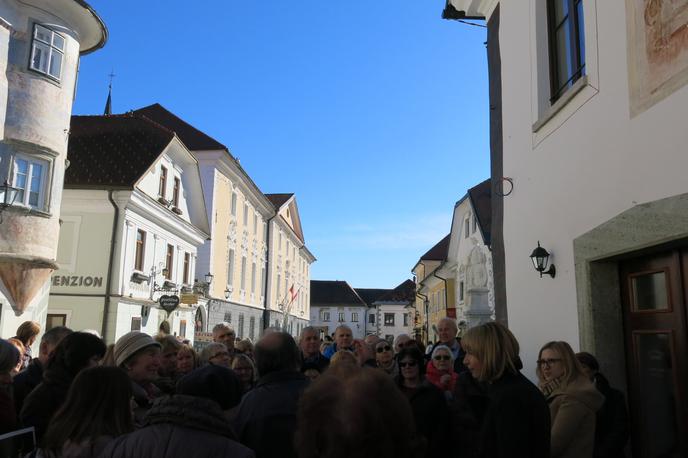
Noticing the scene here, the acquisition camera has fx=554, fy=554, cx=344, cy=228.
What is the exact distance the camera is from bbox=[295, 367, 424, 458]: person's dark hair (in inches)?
57.1

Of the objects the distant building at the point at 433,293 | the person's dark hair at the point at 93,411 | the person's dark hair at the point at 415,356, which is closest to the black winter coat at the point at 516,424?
the person's dark hair at the point at 415,356

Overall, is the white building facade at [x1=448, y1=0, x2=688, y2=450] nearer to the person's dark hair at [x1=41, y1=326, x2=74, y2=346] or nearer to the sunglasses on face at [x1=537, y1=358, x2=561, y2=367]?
the sunglasses on face at [x1=537, y1=358, x2=561, y2=367]

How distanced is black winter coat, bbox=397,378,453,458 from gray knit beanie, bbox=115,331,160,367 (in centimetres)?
187

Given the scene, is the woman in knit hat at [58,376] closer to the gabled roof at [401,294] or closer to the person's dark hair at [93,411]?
the person's dark hair at [93,411]

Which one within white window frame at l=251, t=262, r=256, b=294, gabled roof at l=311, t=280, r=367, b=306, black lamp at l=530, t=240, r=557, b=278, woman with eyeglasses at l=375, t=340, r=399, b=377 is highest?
gabled roof at l=311, t=280, r=367, b=306

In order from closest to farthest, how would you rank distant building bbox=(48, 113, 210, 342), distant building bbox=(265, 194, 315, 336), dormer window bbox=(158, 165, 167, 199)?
1. distant building bbox=(48, 113, 210, 342)
2. dormer window bbox=(158, 165, 167, 199)
3. distant building bbox=(265, 194, 315, 336)

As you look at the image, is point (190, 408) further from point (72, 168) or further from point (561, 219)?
point (72, 168)

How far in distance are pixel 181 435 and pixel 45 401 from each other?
4.55ft

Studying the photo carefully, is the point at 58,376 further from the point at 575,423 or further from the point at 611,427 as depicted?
the point at 611,427

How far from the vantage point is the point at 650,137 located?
4332 millimetres

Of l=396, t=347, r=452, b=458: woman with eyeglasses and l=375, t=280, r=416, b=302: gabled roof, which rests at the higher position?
l=375, t=280, r=416, b=302: gabled roof

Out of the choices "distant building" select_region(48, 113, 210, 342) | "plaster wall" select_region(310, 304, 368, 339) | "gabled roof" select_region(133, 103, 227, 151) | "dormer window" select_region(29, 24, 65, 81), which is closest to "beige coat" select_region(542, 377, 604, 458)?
"dormer window" select_region(29, 24, 65, 81)

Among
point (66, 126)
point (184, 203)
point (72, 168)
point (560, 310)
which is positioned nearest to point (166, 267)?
point (184, 203)

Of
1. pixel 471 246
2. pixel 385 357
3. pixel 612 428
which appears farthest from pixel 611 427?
pixel 471 246
